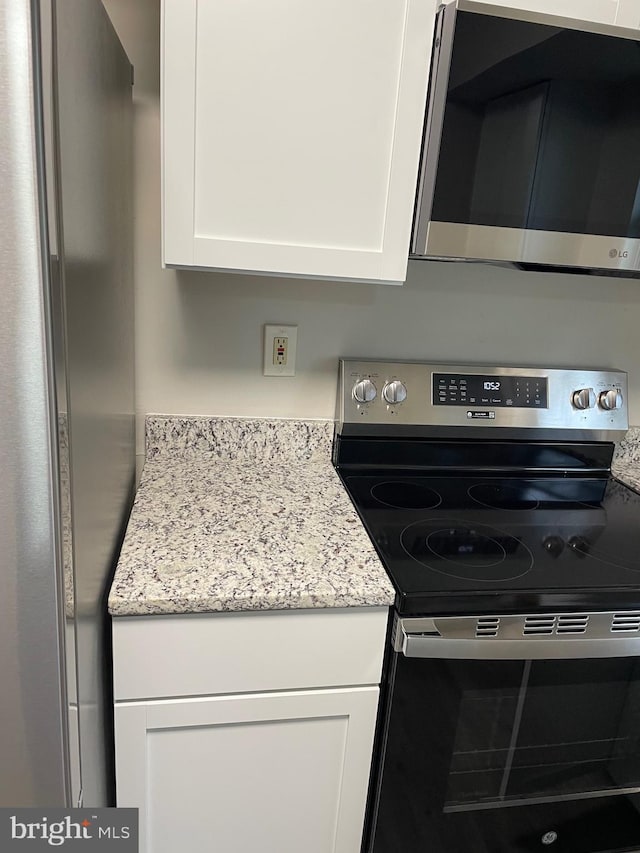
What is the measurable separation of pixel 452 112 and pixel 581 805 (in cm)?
133

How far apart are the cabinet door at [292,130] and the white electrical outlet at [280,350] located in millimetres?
334

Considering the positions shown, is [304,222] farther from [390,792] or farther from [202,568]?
[390,792]

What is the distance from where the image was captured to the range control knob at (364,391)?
4.67 ft

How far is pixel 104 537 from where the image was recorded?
99 cm

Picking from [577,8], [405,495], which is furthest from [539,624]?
[577,8]

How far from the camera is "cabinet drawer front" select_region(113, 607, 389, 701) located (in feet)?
3.12

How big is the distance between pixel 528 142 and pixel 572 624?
2.77ft

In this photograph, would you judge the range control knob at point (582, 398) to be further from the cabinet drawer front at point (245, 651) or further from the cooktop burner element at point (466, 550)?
the cabinet drawer front at point (245, 651)

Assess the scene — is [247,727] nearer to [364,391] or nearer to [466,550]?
[466,550]

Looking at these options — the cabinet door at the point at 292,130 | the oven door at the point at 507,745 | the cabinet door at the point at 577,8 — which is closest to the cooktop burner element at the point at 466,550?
the oven door at the point at 507,745

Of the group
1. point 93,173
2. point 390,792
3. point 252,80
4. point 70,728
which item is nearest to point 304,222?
point 252,80

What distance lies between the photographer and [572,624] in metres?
1.05

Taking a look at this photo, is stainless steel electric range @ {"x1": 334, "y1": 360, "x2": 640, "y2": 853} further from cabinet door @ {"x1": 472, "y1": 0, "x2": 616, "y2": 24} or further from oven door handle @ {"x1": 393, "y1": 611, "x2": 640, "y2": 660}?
cabinet door @ {"x1": 472, "y1": 0, "x2": 616, "y2": 24}

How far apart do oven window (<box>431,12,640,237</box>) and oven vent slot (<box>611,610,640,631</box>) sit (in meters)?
0.70
